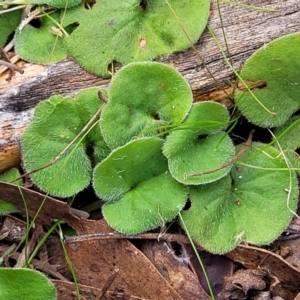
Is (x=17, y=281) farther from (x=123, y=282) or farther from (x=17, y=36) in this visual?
(x=17, y=36)

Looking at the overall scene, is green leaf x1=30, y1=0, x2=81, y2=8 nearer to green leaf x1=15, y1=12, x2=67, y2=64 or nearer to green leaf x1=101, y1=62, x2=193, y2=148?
green leaf x1=15, y1=12, x2=67, y2=64

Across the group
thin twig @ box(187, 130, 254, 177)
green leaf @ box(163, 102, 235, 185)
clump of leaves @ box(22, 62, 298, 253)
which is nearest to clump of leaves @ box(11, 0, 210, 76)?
clump of leaves @ box(22, 62, 298, 253)

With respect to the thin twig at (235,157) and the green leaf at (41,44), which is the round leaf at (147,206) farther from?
the green leaf at (41,44)

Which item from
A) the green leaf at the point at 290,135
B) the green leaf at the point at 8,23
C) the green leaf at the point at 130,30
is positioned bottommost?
the green leaf at the point at 290,135

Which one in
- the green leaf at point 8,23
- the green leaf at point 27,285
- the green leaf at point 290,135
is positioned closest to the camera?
the green leaf at point 27,285

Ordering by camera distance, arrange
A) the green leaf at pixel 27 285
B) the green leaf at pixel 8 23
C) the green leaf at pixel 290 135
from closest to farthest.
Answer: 1. the green leaf at pixel 27 285
2. the green leaf at pixel 290 135
3. the green leaf at pixel 8 23

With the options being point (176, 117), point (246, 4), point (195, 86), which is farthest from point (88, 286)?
point (246, 4)

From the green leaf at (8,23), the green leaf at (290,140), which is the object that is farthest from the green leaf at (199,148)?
Answer: the green leaf at (8,23)
